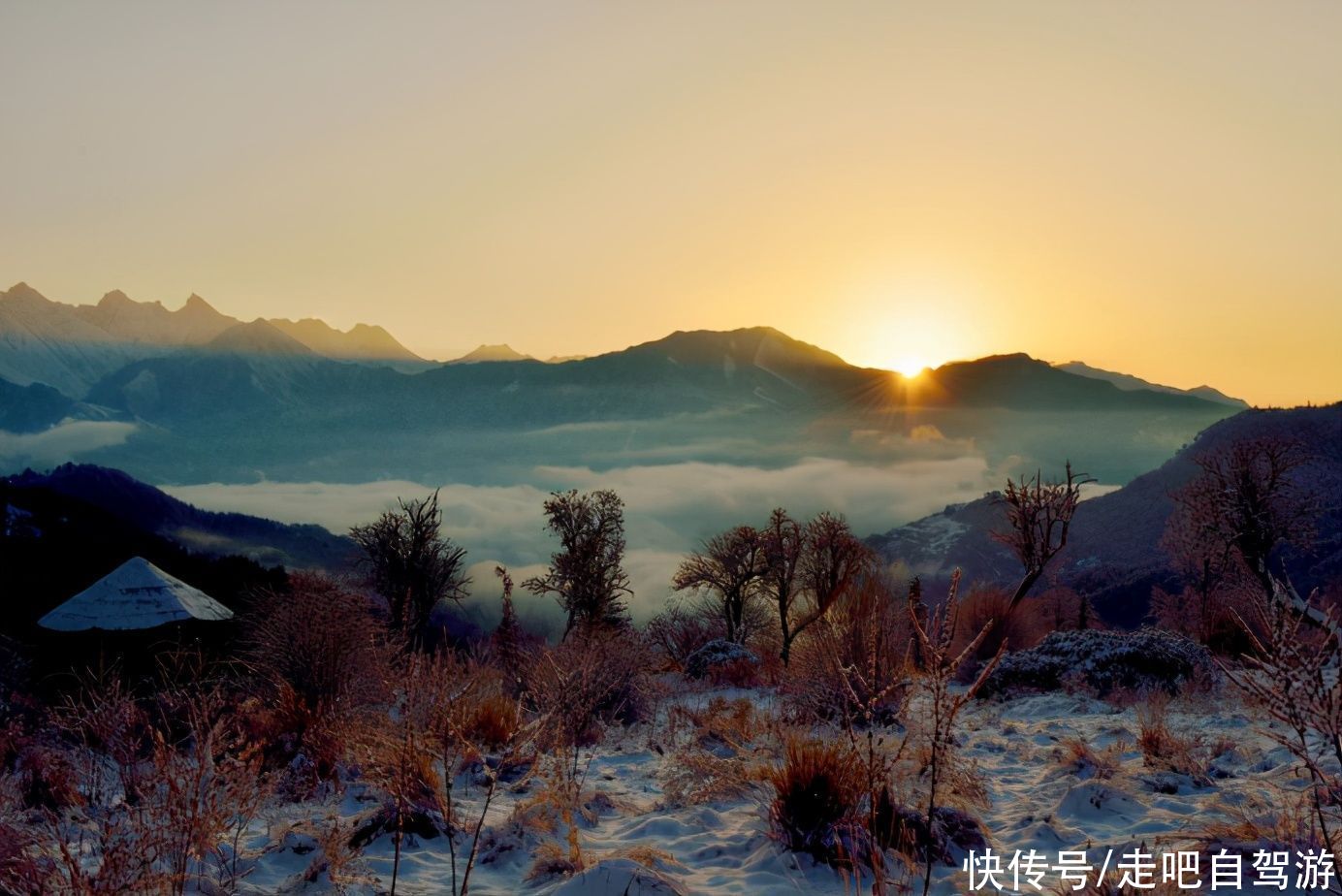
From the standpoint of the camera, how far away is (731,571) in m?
26.1

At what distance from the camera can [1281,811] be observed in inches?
245

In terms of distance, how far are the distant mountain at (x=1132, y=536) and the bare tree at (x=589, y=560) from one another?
79.8ft

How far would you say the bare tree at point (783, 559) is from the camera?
2416 centimetres

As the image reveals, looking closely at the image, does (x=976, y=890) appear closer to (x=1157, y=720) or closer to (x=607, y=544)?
(x=1157, y=720)

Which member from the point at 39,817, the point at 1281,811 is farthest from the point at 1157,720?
the point at 39,817

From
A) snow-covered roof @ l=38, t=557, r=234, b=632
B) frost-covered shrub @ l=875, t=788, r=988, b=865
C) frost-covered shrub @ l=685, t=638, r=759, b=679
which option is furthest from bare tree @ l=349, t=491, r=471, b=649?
frost-covered shrub @ l=875, t=788, r=988, b=865

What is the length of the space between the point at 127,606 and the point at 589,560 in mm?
11440

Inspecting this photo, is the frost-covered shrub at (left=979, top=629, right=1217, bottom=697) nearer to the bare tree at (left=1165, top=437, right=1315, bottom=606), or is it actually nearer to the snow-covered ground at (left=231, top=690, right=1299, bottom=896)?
the bare tree at (left=1165, top=437, right=1315, bottom=606)

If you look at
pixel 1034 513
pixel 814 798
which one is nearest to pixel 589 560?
pixel 1034 513

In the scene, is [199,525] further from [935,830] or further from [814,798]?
[935,830]

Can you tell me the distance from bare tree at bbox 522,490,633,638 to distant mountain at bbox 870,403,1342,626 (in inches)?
958

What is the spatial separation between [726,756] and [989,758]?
2.81 meters

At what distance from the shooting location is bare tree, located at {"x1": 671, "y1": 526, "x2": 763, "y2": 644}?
25719 millimetres

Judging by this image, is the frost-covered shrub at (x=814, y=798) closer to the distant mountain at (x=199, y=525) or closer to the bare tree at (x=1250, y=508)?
the bare tree at (x=1250, y=508)
